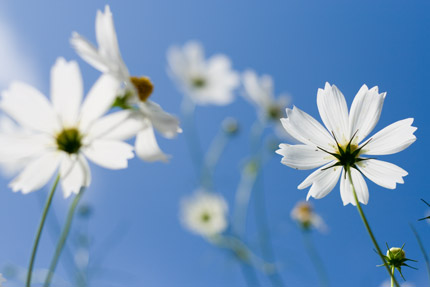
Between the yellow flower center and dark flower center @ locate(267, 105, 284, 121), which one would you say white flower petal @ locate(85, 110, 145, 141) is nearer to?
the yellow flower center

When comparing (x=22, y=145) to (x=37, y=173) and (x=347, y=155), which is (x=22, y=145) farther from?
(x=347, y=155)

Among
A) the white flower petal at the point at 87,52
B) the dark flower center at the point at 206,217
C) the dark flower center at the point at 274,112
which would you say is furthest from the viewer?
the dark flower center at the point at 206,217

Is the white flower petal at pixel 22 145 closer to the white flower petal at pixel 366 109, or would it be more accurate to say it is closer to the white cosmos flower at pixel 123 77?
the white cosmos flower at pixel 123 77

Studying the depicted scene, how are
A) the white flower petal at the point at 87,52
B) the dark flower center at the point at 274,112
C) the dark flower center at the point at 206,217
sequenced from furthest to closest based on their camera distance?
the dark flower center at the point at 206,217, the dark flower center at the point at 274,112, the white flower petal at the point at 87,52

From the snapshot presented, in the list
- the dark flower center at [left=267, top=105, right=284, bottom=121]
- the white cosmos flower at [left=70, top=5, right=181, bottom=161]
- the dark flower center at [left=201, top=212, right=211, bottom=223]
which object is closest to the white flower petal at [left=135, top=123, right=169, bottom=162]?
the white cosmos flower at [left=70, top=5, right=181, bottom=161]

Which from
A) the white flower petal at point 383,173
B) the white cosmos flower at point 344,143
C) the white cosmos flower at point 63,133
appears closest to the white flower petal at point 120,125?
the white cosmos flower at point 63,133

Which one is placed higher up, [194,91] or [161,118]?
[194,91]

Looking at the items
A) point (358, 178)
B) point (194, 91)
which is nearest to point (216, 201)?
point (194, 91)

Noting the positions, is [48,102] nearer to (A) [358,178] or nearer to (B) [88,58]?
(B) [88,58]
